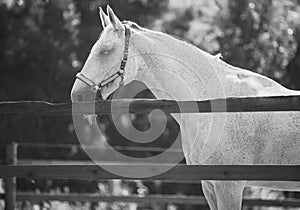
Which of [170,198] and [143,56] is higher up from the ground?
[143,56]

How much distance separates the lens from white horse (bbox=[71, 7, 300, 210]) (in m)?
4.07

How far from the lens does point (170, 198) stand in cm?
710

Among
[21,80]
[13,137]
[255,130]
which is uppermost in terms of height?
[255,130]

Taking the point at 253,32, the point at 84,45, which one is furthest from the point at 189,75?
the point at 84,45

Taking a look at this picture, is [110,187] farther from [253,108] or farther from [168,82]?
[253,108]

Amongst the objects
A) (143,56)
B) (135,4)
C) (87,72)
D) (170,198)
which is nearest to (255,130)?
(143,56)

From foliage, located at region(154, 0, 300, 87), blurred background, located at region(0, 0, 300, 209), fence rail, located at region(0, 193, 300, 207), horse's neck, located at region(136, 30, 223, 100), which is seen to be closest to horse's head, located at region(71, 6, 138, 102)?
horse's neck, located at region(136, 30, 223, 100)

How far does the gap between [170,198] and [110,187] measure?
2.02 meters

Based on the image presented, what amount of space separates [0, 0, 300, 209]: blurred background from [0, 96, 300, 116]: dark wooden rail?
6.43 m

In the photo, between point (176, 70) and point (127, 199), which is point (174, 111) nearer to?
point (176, 70)

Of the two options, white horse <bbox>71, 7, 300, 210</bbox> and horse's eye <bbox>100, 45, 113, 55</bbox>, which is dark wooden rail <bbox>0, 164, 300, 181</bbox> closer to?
white horse <bbox>71, 7, 300, 210</bbox>

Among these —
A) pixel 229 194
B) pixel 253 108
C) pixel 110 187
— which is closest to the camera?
pixel 253 108

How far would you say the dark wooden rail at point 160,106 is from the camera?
349cm

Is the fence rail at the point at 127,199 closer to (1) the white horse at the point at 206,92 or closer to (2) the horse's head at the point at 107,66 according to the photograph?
(1) the white horse at the point at 206,92
